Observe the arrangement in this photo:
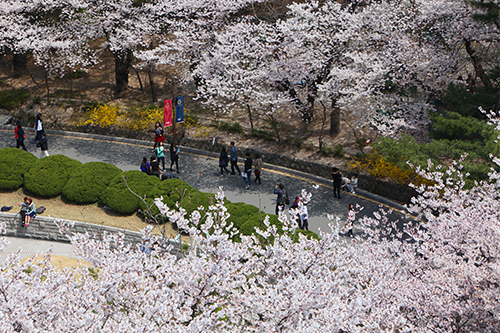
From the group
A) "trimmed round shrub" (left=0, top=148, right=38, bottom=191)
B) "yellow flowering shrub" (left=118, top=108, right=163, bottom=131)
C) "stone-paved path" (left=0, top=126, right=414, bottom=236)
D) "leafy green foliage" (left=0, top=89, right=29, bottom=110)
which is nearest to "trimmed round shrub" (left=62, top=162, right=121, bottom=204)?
"trimmed round shrub" (left=0, top=148, right=38, bottom=191)

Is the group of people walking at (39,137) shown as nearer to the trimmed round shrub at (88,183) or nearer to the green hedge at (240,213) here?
the trimmed round shrub at (88,183)

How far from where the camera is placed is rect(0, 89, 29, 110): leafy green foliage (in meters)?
24.3

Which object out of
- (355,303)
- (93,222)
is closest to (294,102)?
(93,222)

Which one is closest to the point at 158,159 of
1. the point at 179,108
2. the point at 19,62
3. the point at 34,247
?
the point at 179,108

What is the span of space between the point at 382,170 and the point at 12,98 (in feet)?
67.9

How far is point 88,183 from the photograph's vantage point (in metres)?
15.8

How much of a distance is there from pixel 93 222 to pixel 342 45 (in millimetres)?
13094

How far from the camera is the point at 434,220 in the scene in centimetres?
1066

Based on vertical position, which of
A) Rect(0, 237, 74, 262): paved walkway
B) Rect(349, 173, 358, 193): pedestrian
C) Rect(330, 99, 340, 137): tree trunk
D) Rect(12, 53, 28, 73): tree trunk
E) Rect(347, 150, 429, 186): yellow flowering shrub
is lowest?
Rect(0, 237, 74, 262): paved walkway

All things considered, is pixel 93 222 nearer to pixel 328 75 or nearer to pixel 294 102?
pixel 294 102

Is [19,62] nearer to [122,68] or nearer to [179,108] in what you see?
→ [122,68]

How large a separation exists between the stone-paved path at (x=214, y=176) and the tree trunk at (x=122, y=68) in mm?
4756

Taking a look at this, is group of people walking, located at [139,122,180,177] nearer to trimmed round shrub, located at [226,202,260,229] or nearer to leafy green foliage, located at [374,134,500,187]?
trimmed round shrub, located at [226,202,260,229]

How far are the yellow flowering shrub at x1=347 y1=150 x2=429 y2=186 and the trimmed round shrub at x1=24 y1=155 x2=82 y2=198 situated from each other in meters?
11.3
